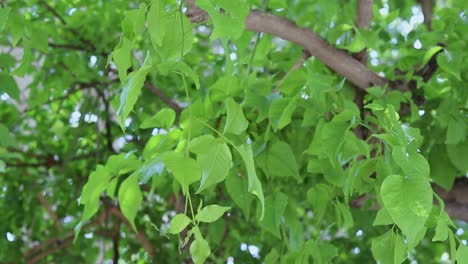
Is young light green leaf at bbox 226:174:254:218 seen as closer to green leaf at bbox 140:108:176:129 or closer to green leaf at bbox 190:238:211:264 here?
green leaf at bbox 140:108:176:129

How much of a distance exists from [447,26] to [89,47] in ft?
1.97

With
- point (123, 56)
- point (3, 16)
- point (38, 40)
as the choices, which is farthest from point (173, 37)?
Answer: point (38, 40)

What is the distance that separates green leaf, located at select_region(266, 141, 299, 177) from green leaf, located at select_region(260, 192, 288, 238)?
3cm

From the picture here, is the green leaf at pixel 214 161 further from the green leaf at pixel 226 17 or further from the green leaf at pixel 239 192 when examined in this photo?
the green leaf at pixel 239 192

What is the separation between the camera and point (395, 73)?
934 millimetres

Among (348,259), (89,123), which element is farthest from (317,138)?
(89,123)

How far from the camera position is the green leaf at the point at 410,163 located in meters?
0.47

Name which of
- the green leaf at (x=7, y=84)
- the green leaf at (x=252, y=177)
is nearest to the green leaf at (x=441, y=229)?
the green leaf at (x=252, y=177)

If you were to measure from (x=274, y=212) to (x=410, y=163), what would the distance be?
0.76ft

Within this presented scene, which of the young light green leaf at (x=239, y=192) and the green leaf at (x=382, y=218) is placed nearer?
the green leaf at (x=382, y=218)

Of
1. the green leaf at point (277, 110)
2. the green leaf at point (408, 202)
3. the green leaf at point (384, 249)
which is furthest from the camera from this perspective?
the green leaf at point (277, 110)

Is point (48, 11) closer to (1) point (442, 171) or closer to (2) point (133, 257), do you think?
(2) point (133, 257)

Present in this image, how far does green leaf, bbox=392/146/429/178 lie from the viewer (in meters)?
0.47

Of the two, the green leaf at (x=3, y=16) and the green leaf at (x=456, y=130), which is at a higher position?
the green leaf at (x=3, y=16)
